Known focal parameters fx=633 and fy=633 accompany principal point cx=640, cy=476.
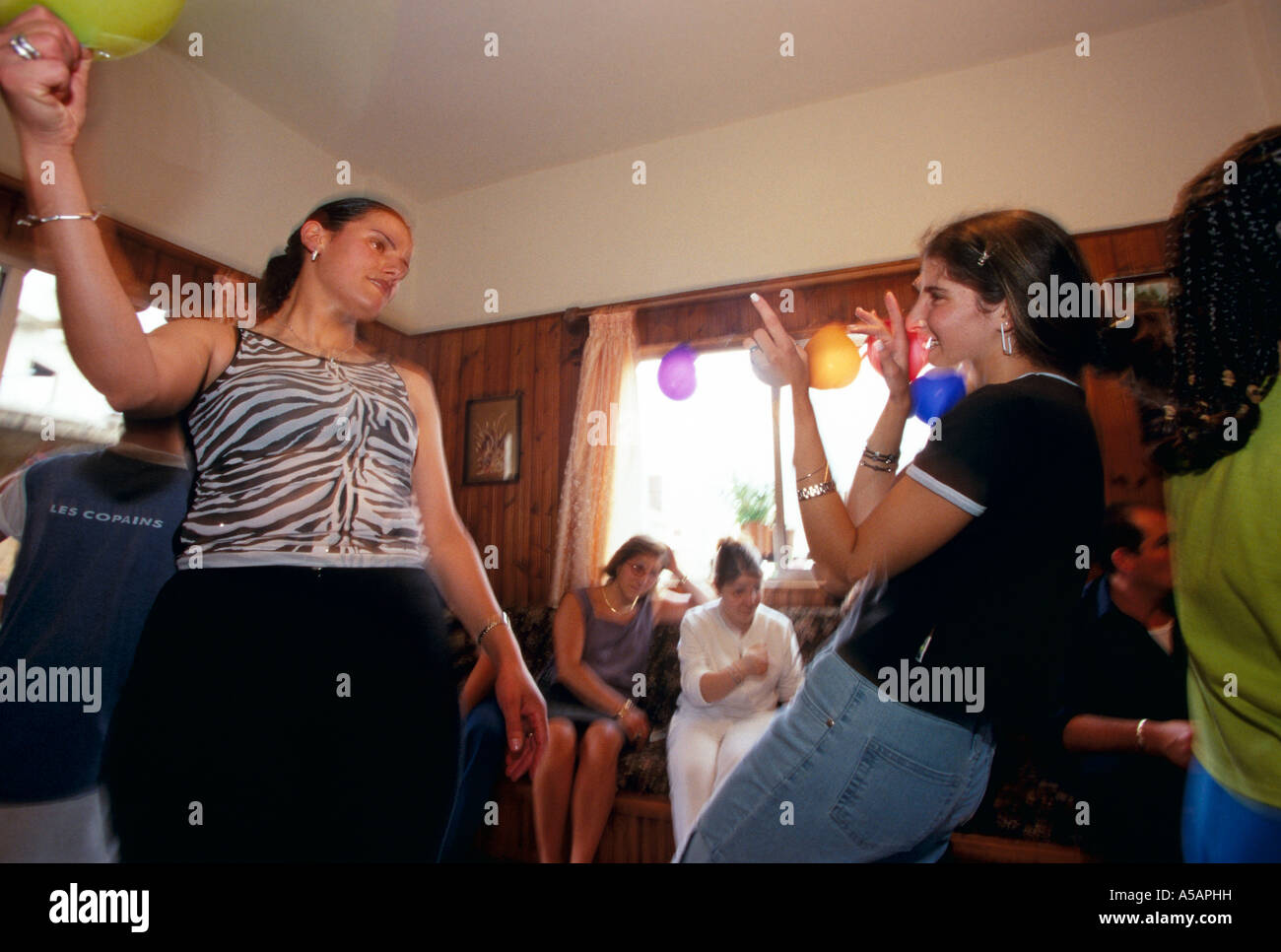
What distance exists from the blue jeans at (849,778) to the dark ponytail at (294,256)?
0.88 metres

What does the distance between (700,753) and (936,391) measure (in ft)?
3.71

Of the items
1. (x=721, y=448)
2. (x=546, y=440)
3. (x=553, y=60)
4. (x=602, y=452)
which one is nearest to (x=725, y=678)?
(x=721, y=448)

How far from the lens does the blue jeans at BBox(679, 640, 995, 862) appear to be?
24.6 inches

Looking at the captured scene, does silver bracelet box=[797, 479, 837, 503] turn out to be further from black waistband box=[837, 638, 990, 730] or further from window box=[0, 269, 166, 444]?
window box=[0, 269, 166, 444]

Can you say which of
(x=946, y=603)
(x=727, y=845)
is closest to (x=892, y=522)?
(x=946, y=603)

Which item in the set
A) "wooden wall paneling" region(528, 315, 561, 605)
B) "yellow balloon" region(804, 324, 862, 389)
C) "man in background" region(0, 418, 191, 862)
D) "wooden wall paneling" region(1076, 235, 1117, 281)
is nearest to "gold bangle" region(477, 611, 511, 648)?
"man in background" region(0, 418, 191, 862)

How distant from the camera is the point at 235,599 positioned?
0.70 meters

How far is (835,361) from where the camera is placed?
1.86 m

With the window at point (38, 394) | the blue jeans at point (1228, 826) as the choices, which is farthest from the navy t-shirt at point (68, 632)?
the blue jeans at point (1228, 826)

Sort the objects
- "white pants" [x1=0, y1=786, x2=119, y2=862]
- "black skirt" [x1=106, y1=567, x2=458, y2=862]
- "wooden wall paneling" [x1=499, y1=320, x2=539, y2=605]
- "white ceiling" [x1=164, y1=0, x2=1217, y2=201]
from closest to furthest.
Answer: "black skirt" [x1=106, y1=567, x2=458, y2=862], "white pants" [x1=0, y1=786, x2=119, y2=862], "white ceiling" [x1=164, y1=0, x2=1217, y2=201], "wooden wall paneling" [x1=499, y1=320, x2=539, y2=605]

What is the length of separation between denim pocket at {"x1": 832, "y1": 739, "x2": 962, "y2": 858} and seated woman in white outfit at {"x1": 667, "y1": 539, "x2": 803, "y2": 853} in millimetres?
1077

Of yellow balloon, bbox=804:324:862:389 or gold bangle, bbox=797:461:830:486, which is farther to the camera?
yellow balloon, bbox=804:324:862:389

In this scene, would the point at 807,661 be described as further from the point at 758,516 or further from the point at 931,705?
the point at 931,705

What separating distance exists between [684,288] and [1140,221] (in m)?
1.49
